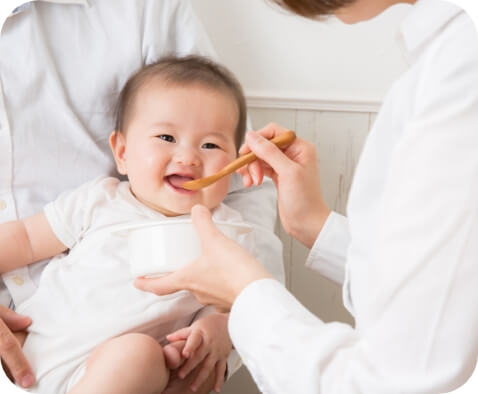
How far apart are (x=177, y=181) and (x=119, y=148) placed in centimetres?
11

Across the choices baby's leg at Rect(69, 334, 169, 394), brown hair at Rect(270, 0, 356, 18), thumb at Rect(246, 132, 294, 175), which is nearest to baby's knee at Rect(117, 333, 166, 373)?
baby's leg at Rect(69, 334, 169, 394)

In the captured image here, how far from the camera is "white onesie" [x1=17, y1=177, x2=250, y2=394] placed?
56 cm

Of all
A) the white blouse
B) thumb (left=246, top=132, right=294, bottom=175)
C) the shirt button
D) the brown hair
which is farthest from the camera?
the shirt button

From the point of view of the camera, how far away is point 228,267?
0.47 metres

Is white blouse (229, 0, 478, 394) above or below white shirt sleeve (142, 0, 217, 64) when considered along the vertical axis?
below

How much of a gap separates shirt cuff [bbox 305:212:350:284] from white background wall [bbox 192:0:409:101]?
17 centimetres

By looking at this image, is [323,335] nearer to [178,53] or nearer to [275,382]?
[275,382]

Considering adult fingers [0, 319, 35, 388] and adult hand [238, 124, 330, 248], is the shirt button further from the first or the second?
adult hand [238, 124, 330, 248]

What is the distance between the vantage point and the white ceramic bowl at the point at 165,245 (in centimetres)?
52

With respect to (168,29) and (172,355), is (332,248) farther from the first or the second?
(168,29)

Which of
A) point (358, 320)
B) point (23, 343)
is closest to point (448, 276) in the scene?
point (358, 320)

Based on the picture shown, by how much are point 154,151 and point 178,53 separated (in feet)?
0.55

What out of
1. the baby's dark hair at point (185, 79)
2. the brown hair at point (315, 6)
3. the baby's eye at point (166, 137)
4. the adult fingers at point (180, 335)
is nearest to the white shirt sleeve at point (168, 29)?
the baby's dark hair at point (185, 79)

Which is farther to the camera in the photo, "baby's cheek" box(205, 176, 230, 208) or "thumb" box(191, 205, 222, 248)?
"baby's cheek" box(205, 176, 230, 208)
